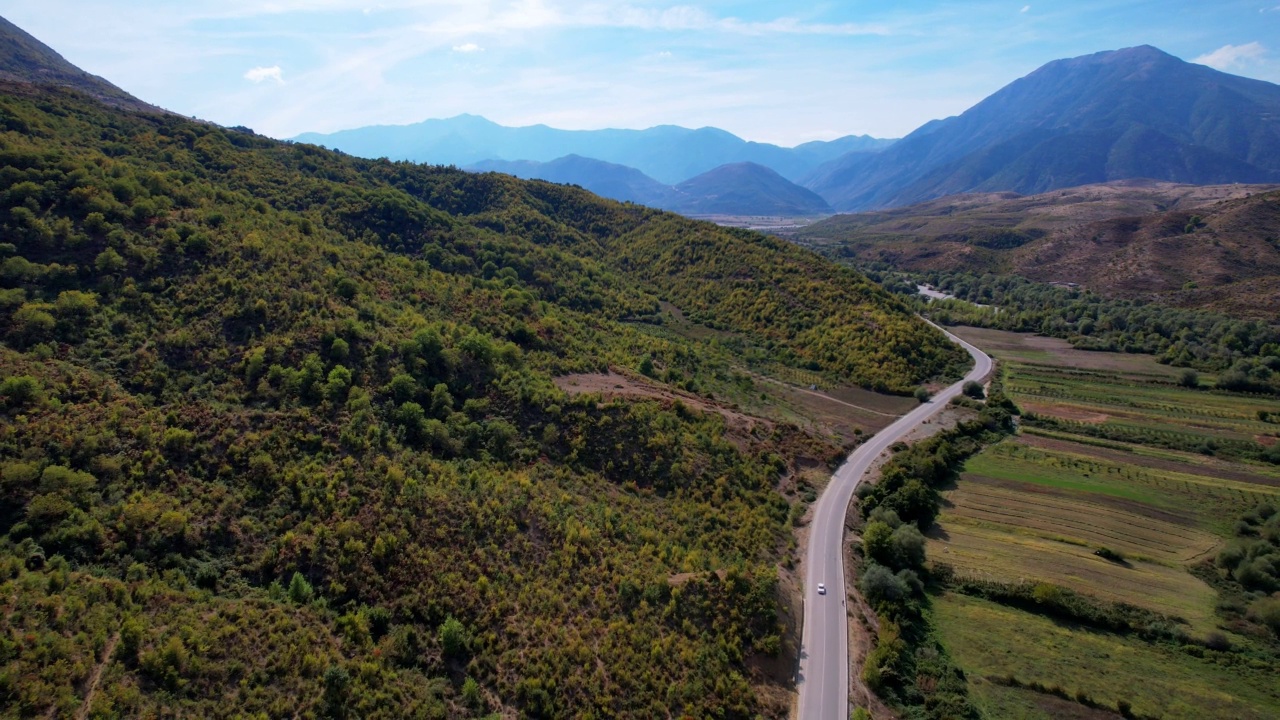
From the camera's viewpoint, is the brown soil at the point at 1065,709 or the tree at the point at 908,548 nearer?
the brown soil at the point at 1065,709

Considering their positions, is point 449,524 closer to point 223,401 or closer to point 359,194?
point 223,401

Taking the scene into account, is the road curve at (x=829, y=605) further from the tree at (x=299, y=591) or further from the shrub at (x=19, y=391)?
the shrub at (x=19, y=391)

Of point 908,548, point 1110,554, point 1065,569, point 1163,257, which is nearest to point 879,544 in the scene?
point 908,548

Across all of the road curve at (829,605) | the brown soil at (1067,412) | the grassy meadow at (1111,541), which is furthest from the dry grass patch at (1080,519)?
the brown soil at (1067,412)

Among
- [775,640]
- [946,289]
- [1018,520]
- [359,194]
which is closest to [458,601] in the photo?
[775,640]

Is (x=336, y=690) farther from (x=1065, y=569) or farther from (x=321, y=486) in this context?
(x=1065, y=569)

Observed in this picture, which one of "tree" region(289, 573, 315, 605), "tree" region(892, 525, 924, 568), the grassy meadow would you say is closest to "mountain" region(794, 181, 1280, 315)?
the grassy meadow
